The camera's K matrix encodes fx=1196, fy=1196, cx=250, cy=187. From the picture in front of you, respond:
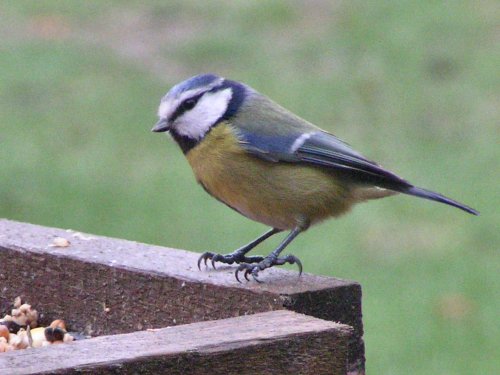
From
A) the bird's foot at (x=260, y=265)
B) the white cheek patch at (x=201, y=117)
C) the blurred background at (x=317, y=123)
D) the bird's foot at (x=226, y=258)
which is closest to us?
the bird's foot at (x=260, y=265)

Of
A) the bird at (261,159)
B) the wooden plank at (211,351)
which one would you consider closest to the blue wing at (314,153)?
the bird at (261,159)

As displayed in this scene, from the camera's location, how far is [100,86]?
385 inches

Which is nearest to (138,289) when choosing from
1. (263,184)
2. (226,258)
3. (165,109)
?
(226,258)

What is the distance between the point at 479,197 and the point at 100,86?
3464 millimetres

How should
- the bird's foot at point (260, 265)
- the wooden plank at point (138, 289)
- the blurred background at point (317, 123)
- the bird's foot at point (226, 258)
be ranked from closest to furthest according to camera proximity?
the wooden plank at point (138, 289), the bird's foot at point (260, 265), the bird's foot at point (226, 258), the blurred background at point (317, 123)

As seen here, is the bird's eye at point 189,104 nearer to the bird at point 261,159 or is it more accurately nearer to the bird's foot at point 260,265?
the bird at point 261,159

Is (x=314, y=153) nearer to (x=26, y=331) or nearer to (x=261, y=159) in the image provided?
(x=261, y=159)

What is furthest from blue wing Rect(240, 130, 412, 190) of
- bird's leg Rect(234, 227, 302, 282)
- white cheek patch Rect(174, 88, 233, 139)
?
bird's leg Rect(234, 227, 302, 282)

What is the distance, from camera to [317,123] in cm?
907

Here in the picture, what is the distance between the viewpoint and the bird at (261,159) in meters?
3.75

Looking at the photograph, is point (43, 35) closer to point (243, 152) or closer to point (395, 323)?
point (395, 323)

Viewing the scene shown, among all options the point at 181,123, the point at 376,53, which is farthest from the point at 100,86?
the point at 181,123

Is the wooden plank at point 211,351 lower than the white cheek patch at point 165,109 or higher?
lower

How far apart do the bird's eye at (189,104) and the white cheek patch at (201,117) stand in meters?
0.01
